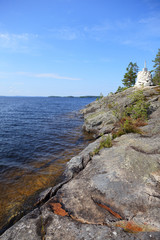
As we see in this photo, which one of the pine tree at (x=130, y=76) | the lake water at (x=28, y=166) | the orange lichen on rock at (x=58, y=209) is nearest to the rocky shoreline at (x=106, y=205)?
the orange lichen on rock at (x=58, y=209)

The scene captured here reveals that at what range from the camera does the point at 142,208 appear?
5.09 m

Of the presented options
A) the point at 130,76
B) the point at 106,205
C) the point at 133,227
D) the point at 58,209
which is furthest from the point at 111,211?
the point at 130,76

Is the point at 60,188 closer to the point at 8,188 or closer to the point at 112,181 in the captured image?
the point at 112,181

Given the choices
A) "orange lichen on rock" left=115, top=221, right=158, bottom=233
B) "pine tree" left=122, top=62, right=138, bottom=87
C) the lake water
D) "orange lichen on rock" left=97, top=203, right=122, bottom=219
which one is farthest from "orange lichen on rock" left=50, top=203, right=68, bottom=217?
"pine tree" left=122, top=62, right=138, bottom=87

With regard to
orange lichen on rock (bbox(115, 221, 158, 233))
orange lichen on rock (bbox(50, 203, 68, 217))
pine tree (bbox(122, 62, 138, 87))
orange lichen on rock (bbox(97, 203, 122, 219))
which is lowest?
orange lichen on rock (bbox(50, 203, 68, 217))

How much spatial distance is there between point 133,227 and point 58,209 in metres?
2.88

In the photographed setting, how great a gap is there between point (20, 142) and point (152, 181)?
16267mm

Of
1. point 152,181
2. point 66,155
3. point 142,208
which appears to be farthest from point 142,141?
point 66,155

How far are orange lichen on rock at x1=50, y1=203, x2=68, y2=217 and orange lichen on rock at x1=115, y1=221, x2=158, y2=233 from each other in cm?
203

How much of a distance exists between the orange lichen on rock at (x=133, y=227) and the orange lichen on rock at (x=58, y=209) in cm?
203

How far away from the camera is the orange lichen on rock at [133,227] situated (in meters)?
4.29

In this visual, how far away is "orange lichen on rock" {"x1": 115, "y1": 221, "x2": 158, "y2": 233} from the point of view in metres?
4.29

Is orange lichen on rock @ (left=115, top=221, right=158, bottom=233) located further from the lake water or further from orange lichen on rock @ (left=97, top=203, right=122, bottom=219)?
the lake water

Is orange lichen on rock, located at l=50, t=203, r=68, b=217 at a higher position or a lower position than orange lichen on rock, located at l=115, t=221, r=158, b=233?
lower
